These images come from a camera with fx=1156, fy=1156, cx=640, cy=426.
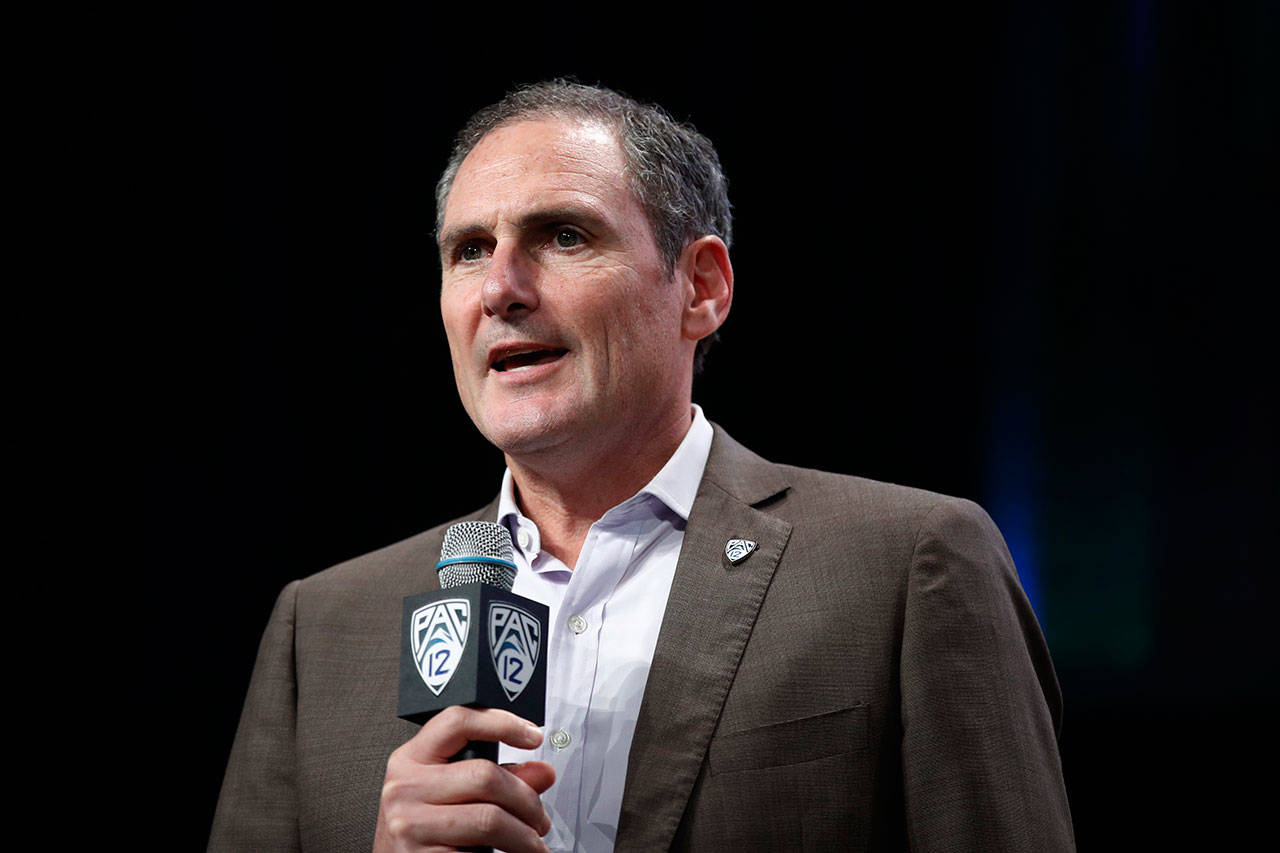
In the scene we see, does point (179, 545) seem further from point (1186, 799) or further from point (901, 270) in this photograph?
point (1186, 799)

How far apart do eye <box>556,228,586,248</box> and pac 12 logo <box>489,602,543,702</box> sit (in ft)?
2.35

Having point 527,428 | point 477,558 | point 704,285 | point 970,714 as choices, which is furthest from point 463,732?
point 704,285

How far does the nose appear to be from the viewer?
5.91 ft

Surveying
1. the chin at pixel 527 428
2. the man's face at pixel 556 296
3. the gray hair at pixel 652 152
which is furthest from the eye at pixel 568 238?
the chin at pixel 527 428

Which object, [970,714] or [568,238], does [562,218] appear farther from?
[970,714]

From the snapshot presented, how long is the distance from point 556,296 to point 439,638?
0.67 metres

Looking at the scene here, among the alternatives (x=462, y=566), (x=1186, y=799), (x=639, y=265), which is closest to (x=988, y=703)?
(x=462, y=566)

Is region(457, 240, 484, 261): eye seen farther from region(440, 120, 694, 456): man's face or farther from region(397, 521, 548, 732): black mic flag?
region(397, 521, 548, 732): black mic flag

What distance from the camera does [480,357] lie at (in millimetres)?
1852

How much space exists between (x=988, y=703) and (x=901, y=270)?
1.75 m

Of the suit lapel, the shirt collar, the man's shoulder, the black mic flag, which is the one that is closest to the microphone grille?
the black mic flag

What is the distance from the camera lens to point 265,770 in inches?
74.2

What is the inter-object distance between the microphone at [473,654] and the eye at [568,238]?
0.67 metres

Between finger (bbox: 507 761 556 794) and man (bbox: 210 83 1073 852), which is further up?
man (bbox: 210 83 1073 852)
